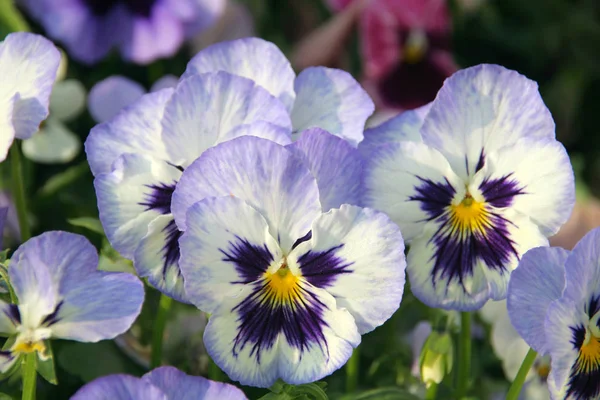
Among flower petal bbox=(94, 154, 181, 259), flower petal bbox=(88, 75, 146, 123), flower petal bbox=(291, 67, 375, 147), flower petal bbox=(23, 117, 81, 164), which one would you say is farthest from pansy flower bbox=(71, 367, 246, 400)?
flower petal bbox=(23, 117, 81, 164)

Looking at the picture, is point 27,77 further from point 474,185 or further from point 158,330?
point 474,185

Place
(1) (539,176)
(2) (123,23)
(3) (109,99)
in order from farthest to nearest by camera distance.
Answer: (2) (123,23) < (3) (109,99) < (1) (539,176)

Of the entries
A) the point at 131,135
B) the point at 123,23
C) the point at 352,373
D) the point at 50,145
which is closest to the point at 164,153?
Result: the point at 131,135

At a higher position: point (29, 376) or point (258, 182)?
point (258, 182)

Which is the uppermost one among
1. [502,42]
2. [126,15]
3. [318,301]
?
[318,301]

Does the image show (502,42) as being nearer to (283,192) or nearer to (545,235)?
(545,235)

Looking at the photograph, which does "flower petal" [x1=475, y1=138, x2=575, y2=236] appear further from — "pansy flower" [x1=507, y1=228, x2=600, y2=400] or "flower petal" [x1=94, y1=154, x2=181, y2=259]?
"flower petal" [x1=94, y1=154, x2=181, y2=259]

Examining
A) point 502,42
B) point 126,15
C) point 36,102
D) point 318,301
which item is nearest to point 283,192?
point 318,301
